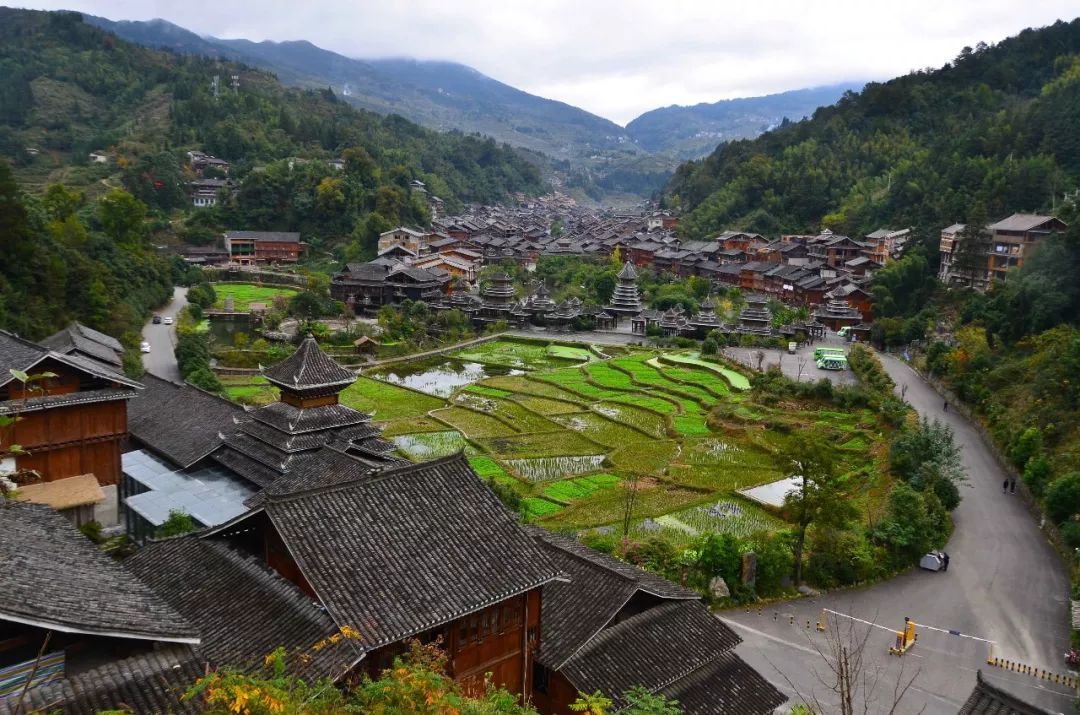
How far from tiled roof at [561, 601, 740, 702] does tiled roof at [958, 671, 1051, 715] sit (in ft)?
14.3

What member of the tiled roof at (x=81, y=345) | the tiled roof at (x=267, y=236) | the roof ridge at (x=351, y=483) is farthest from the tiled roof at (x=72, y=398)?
the tiled roof at (x=267, y=236)

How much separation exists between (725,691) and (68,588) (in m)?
10.6

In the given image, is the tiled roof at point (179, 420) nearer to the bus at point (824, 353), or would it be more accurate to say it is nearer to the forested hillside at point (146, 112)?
the bus at point (824, 353)

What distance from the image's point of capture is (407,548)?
11680 millimetres

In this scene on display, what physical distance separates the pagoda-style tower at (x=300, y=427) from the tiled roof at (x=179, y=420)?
2.46 ft

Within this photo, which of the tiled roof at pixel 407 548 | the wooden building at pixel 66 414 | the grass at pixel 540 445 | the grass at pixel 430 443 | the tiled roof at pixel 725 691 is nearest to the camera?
the tiled roof at pixel 407 548

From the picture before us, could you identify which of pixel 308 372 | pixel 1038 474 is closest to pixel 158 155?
pixel 308 372

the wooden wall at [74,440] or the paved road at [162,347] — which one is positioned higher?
the wooden wall at [74,440]

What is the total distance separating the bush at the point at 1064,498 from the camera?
23.1 meters

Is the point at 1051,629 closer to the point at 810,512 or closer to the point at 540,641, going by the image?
the point at 810,512

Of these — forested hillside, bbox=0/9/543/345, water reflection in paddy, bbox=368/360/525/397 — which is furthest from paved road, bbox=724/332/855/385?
forested hillside, bbox=0/9/543/345

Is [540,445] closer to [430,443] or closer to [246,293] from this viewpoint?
[430,443]

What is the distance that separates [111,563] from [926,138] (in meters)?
99.2

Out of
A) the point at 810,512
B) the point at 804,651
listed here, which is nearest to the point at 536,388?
the point at 810,512
